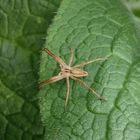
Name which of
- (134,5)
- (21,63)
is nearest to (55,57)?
(21,63)

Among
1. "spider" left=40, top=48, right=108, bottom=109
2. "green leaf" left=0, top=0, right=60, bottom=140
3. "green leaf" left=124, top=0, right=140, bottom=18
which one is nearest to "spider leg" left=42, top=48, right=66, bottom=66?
"spider" left=40, top=48, right=108, bottom=109

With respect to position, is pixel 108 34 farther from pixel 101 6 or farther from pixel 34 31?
pixel 34 31

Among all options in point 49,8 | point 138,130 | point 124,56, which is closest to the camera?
point 138,130

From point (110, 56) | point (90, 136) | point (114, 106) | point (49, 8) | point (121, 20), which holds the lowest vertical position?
point (90, 136)

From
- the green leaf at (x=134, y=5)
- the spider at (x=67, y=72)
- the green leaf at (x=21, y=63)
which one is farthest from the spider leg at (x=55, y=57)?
the green leaf at (x=134, y=5)

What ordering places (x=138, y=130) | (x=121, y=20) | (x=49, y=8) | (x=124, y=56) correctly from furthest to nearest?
(x=49, y=8) < (x=121, y=20) < (x=124, y=56) < (x=138, y=130)

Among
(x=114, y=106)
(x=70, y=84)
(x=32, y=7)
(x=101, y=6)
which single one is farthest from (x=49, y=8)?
(x=114, y=106)

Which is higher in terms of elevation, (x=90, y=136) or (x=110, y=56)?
(x=110, y=56)

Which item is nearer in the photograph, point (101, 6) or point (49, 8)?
point (101, 6)
